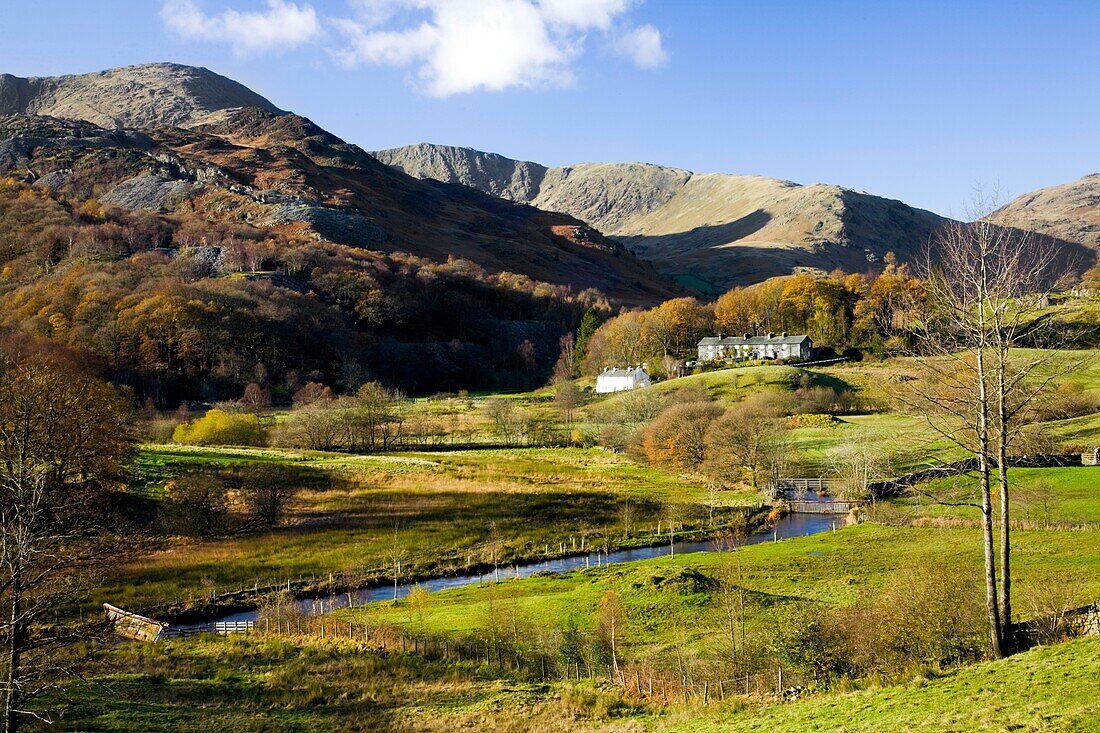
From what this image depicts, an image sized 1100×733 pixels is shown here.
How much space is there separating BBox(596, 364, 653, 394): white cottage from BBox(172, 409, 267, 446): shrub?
6060 cm

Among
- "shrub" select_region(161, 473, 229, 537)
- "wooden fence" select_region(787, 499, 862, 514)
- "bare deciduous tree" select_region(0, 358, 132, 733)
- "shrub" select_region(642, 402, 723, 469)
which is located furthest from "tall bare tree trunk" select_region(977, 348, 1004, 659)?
"shrub" select_region(642, 402, 723, 469)

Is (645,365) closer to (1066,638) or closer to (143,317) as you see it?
(143,317)

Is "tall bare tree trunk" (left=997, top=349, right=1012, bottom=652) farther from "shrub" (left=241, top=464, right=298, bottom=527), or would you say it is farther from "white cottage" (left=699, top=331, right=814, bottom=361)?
"white cottage" (left=699, top=331, right=814, bottom=361)

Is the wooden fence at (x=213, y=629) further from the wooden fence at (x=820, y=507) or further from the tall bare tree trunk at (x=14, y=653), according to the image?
the wooden fence at (x=820, y=507)

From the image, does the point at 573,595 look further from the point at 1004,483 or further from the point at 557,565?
the point at 1004,483

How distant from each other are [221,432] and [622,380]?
6673cm

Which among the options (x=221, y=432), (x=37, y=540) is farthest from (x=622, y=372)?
(x=37, y=540)

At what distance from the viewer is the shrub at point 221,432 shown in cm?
8638

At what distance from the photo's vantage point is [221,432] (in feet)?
285

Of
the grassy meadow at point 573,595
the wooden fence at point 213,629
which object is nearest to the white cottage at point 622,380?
the grassy meadow at point 573,595

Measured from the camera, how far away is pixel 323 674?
94.1 feet

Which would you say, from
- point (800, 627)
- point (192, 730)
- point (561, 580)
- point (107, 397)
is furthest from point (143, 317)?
point (800, 627)

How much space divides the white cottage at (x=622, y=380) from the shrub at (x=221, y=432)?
6060 cm

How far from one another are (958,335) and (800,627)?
33.2 ft
